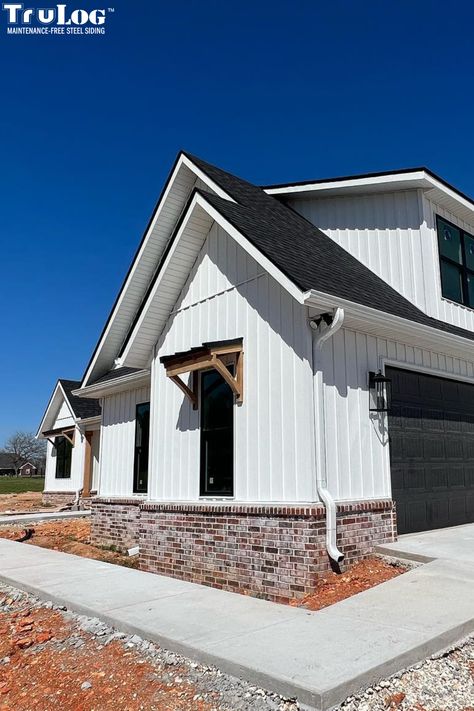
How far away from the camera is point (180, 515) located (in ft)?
28.3

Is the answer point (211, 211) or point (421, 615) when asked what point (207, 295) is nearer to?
point (211, 211)

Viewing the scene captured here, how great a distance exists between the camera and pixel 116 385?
1256 centimetres

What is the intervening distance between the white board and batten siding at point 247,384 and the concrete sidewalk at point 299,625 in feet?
5.14

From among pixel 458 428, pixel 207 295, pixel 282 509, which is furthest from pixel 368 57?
pixel 282 509

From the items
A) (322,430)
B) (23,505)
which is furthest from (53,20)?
(23,505)

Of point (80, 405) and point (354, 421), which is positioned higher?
point (80, 405)

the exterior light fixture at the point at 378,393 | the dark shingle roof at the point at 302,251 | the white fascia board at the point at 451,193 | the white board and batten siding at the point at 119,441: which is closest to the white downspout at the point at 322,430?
the dark shingle roof at the point at 302,251

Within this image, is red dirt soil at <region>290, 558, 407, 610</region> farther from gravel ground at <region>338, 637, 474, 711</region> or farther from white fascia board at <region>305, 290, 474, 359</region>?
white fascia board at <region>305, 290, 474, 359</region>

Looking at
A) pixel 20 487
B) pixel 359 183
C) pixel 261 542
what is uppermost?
pixel 359 183

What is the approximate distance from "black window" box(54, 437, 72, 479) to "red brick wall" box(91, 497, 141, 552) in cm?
1136

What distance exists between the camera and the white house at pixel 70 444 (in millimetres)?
21312

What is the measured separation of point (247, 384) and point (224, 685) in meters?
4.51

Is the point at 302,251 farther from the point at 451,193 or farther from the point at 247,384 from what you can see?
the point at 451,193

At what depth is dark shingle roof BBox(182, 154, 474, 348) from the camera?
7.45m
